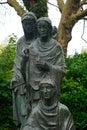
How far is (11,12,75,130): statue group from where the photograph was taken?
888 cm

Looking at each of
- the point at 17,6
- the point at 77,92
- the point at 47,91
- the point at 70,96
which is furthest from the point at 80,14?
the point at 47,91

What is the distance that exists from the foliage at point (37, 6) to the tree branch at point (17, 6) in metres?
0.33

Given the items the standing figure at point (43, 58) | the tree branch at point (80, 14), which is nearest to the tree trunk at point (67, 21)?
the tree branch at point (80, 14)

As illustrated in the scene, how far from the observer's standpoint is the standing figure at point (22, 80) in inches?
372

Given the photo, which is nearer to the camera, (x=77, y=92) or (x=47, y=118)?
(x=47, y=118)

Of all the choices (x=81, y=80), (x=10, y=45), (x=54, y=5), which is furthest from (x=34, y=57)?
(x=54, y=5)

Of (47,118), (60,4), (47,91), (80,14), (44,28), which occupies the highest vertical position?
(60,4)

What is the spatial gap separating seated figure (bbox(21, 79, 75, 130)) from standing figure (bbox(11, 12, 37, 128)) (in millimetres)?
497

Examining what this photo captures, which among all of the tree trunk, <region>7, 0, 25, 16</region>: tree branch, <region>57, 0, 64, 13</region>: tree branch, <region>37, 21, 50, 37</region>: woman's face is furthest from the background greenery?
<region>57, 0, 64, 13</region>: tree branch

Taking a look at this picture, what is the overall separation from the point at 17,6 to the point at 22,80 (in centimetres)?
1396

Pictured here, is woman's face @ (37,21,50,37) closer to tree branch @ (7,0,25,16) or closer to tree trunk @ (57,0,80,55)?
tree trunk @ (57,0,80,55)

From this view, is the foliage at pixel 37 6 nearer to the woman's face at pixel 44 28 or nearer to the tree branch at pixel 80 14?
the tree branch at pixel 80 14

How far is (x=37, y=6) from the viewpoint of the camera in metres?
22.4

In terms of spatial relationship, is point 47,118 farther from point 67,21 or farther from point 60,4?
point 60,4
